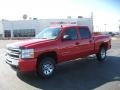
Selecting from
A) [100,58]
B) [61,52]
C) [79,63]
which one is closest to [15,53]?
[61,52]

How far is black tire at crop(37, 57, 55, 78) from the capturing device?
29.7 ft

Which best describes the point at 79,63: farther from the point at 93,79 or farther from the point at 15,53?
the point at 15,53

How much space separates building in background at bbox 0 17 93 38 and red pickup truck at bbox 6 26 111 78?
190 feet

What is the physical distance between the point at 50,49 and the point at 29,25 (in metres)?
61.4

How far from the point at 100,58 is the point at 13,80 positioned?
5.89 metres

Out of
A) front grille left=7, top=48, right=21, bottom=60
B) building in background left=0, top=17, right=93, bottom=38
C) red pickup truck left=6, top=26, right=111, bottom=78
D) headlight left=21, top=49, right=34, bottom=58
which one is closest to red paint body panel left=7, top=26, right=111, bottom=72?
red pickup truck left=6, top=26, right=111, bottom=78

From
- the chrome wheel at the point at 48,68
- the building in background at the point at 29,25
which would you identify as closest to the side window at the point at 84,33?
the chrome wheel at the point at 48,68

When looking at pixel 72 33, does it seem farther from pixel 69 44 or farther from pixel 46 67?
pixel 46 67

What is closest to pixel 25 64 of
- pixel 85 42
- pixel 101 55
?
pixel 85 42

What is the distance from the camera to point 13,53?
29.7 feet

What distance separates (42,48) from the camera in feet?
29.5

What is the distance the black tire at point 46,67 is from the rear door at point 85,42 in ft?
6.93

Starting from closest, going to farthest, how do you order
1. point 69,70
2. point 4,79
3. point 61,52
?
point 4,79 → point 61,52 → point 69,70

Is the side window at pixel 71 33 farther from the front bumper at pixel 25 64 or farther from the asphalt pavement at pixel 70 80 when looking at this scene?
the front bumper at pixel 25 64
